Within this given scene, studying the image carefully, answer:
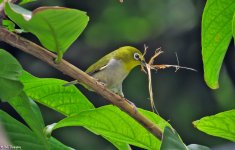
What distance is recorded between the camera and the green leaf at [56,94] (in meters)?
1.00

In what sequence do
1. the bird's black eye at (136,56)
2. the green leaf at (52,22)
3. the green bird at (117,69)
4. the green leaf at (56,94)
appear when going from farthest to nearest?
the green bird at (117,69) → the bird's black eye at (136,56) → the green leaf at (56,94) → the green leaf at (52,22)

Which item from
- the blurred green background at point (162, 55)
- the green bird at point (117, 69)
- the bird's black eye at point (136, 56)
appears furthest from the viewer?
the blurred green background at point (162, 55)

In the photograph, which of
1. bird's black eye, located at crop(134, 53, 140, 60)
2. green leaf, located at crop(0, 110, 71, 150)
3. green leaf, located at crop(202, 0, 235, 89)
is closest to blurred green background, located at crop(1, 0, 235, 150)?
bird's black eye, located at crop(134, 53, 140, 60)

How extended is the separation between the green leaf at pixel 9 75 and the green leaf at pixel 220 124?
0.90 ft

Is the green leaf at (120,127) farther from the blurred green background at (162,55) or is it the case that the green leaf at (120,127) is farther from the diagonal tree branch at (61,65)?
the blurred green background at (162,55)

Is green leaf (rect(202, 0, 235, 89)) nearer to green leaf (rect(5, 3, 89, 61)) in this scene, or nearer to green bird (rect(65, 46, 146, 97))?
green leaf (rect(5, 3, 89, 61))

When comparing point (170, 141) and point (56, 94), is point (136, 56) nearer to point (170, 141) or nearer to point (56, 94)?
point (56, 94)

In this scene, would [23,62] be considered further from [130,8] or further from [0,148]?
[0,148]

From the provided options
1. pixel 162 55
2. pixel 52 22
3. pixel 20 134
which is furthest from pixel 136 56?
pixel 162 55

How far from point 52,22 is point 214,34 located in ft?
1.14

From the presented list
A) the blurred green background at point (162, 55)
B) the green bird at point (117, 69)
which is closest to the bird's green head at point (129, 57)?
the green bird at point (117, 69)

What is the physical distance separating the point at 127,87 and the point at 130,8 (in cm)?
84

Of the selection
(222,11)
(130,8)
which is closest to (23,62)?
(130,8)

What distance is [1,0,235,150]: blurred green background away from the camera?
14.0 feet
